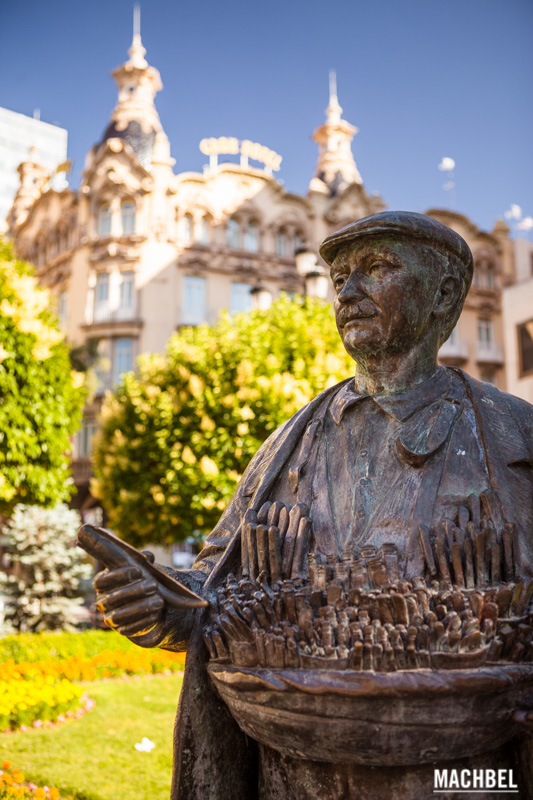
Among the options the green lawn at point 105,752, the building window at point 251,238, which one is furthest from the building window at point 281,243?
the green lawn at point 105,752

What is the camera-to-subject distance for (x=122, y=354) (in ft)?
91.5

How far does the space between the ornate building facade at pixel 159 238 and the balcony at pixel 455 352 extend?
74 mm

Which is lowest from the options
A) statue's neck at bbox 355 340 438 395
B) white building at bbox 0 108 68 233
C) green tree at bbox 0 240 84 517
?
statue's neck at bbox 355 340 438 395

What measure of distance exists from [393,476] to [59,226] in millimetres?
30567

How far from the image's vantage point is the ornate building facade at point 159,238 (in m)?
27.9

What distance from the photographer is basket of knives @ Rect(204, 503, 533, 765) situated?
1769 mm

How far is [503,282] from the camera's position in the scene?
33.2m

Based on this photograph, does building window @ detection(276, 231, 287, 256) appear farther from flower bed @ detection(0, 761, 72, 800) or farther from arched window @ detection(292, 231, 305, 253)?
flower bed @ detection(0, 761, 72, 800)

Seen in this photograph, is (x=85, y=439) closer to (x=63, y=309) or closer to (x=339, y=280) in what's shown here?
(x=63, y=309)

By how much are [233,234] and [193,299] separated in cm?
348

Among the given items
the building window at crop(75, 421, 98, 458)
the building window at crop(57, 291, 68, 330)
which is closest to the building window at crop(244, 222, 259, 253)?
the building window at crop(57, 291, 68, 330)

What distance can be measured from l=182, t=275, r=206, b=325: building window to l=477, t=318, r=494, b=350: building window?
42.2 feet

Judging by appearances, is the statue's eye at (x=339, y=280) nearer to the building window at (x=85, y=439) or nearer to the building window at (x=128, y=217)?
the building window at (x=85, y=439)

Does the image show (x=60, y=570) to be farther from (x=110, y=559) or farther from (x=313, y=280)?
(x=110, y=559)
